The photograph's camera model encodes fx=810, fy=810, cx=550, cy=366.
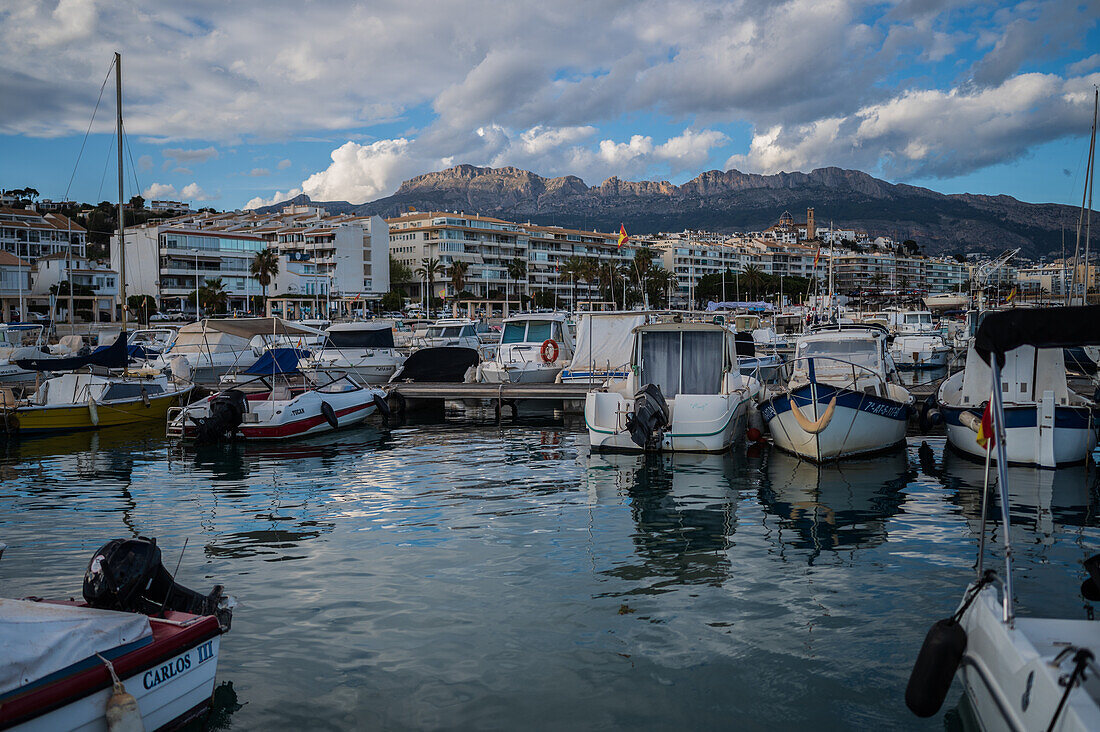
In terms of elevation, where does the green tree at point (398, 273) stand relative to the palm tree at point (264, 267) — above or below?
above

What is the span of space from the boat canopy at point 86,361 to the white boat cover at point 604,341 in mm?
13973

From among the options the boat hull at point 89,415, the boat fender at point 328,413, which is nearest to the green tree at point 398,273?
the boat hull at point 89,415

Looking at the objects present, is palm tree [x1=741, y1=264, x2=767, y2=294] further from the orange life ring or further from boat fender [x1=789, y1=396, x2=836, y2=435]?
boat fender [x1=789, y1=396, x2=836, y2=435]

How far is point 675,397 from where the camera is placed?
57.3 ft

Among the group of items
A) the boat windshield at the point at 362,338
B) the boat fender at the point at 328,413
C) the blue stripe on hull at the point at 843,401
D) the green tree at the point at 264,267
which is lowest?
the boat fender at the point at 328,413

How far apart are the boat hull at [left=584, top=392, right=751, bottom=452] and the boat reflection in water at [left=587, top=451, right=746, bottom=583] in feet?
0.99

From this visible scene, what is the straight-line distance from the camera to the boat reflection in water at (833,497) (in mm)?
11617

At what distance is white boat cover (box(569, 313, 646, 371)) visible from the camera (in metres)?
25.9

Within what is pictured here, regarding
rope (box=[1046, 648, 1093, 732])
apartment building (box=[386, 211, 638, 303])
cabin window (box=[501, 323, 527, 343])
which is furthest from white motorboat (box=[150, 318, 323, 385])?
apartment building (box=[386, 211, 638, 303])

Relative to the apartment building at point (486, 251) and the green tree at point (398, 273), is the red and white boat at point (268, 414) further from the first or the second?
the green tree at point (398, 273)

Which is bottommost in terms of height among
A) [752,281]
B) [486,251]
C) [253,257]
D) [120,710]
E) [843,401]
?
[120,710]

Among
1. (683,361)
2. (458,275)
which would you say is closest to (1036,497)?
(683,361)

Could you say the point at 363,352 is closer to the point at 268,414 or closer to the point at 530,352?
the point at 530,352

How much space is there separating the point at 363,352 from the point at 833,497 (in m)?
21.2
